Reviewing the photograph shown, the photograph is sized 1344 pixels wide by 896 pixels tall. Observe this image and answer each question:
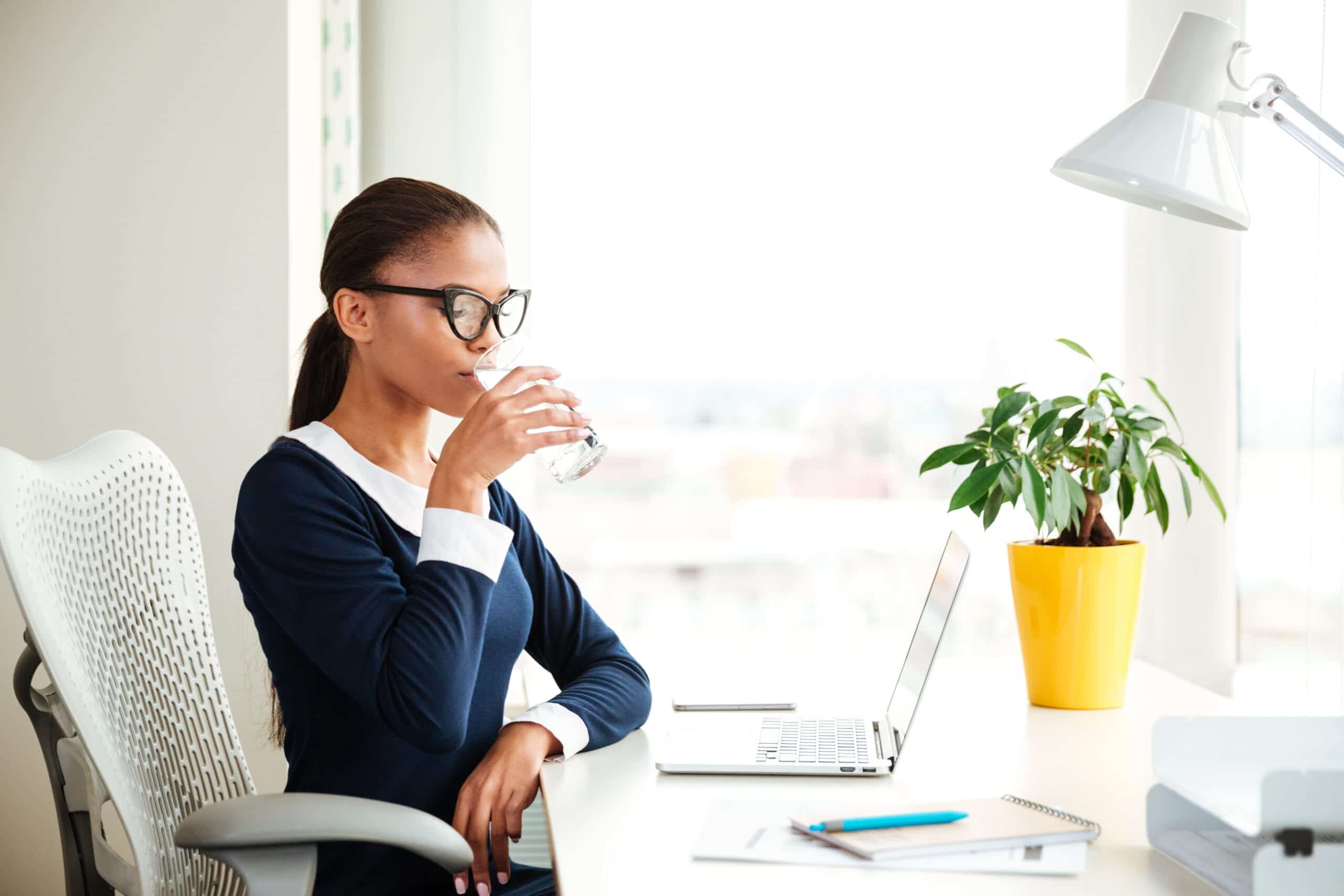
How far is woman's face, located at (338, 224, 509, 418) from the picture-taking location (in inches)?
47.9

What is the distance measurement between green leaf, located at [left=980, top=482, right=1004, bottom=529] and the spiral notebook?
52 centimetres

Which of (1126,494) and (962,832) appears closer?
(962,832)

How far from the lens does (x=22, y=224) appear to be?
1917mm

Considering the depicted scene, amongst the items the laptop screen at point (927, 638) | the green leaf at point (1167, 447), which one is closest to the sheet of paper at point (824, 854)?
the laptop screen at point (927, 638)

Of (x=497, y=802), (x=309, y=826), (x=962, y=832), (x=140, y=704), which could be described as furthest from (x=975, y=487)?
(x=140, y=704)

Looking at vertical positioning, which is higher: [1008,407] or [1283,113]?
[1283,113]

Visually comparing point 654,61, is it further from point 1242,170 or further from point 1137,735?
point 1137,735

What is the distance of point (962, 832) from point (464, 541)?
54 centimetres

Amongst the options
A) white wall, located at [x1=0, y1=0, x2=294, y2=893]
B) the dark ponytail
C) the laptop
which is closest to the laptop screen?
the laptop

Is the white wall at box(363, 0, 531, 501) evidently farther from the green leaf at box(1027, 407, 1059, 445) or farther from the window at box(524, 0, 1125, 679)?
the green leaf at box(1027, 407, 1059, 445)

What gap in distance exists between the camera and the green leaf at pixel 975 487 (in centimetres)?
139

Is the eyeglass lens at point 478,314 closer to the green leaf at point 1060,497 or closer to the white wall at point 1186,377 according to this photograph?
the green leaf at point 1060,497

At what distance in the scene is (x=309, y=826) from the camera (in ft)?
2.93

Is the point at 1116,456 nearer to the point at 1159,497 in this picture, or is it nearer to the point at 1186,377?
the point at 1159,497
